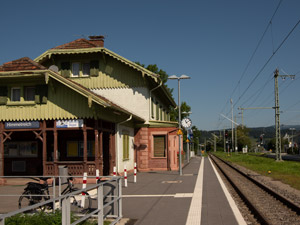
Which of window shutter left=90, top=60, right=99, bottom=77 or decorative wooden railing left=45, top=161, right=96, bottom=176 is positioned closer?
decorative wooden railing left=45, top=161, right=96, bottom=176

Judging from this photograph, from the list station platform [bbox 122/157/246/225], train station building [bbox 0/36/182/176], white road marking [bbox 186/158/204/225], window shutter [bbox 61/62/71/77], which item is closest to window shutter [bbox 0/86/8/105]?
train station building [bbox 0/36/182/176]

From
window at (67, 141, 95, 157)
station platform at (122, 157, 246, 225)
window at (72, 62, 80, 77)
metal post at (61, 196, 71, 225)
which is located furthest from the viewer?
window at (72, 62, 80, 77)

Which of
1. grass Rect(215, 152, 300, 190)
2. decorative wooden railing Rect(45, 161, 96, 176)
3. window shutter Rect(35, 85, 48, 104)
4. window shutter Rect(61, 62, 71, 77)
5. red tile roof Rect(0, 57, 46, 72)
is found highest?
window shutter Rect(61, 62, 71, 77)

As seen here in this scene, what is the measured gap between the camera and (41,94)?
62.3 feet

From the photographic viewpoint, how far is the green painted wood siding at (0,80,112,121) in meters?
18.7

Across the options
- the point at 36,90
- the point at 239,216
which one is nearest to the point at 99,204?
the point at 239,216

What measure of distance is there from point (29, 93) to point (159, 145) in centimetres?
1045

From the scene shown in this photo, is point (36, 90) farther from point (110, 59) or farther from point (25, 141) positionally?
point (110, 59)

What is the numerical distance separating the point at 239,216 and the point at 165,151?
17479mm

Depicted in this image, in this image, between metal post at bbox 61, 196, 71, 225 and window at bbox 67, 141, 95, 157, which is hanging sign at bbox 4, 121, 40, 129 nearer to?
window at bbox 67, 141, 95, 157

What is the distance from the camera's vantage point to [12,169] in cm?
2242

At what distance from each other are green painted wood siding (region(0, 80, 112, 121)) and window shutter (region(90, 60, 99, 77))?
6835 millimetres

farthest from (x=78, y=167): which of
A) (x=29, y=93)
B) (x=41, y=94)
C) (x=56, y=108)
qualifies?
(x=29, y=93)

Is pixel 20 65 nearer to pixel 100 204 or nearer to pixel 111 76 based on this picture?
pixel 111 76
